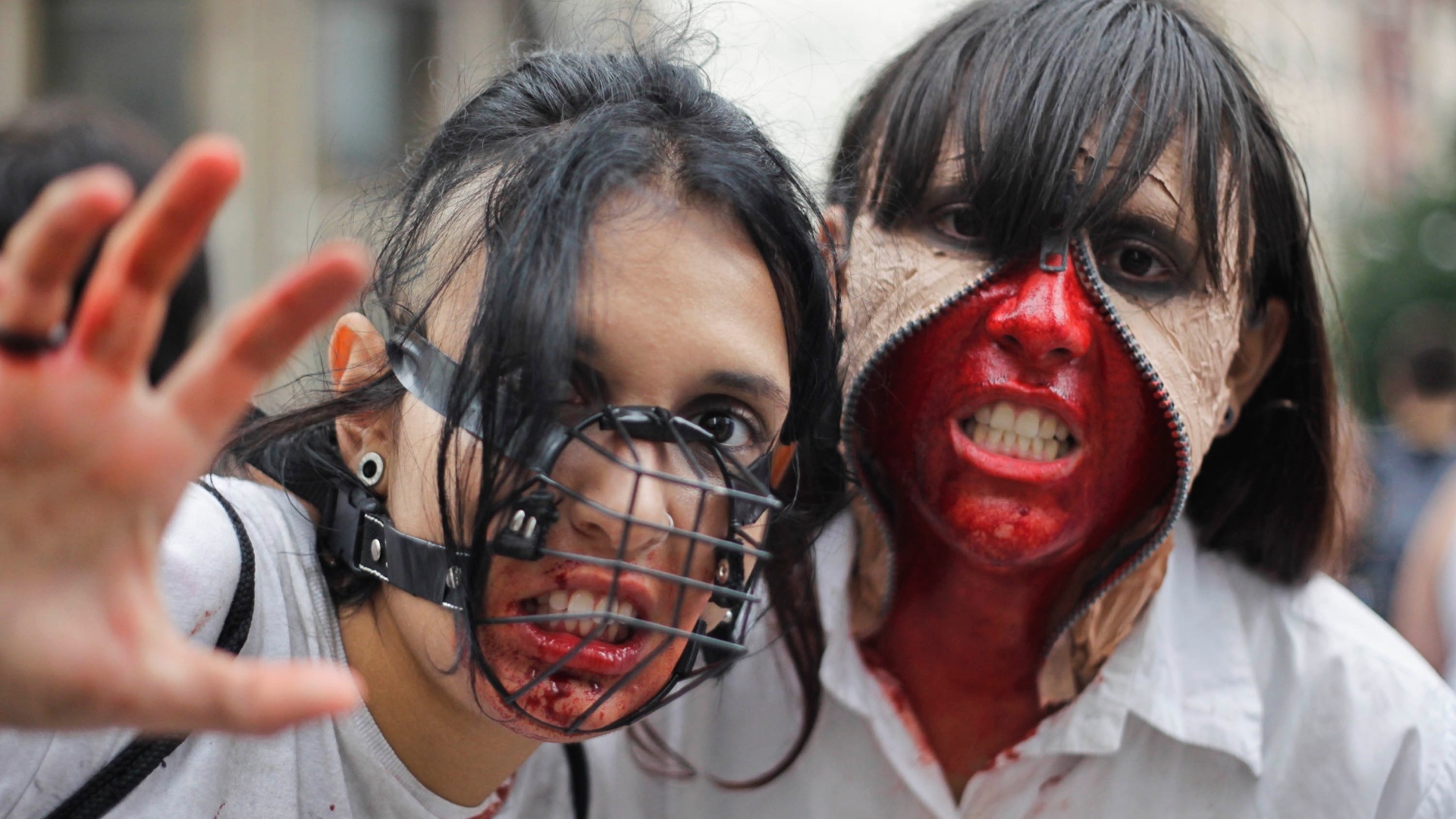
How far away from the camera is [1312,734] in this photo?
2115 millimetres

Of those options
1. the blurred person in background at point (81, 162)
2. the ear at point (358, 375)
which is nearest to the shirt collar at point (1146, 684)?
the ear at point (358, 375)

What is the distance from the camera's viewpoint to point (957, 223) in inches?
80.6

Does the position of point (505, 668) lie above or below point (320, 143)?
above

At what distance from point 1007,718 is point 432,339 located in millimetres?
1180

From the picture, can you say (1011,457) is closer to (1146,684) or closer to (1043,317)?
(1043,317)

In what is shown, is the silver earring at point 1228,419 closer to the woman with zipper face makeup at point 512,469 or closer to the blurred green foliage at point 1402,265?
the woman with zipper face makeup at point 512,469

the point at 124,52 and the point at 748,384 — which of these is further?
the point at 124,52

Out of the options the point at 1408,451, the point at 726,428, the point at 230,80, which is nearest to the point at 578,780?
the point at 726,428

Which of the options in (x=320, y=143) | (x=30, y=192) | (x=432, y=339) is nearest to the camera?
(x=432, y=339)

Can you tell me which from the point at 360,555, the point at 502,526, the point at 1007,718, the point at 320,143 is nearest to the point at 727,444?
the point at 502,526

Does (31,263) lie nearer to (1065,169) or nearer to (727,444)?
(727,444)

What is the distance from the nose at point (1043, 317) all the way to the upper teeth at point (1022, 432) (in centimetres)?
8

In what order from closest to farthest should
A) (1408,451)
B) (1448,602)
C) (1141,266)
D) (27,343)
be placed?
(27,343) < (1141,266) < (1448,602) < (1408,451)

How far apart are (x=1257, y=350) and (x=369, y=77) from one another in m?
8.16
